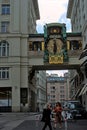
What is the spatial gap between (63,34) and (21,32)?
7129 millimetres

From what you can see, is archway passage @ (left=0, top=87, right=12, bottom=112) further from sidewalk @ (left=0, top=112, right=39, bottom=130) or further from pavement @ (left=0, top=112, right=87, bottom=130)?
pavement @ (left=0, top=112, right=87, bottom=130)

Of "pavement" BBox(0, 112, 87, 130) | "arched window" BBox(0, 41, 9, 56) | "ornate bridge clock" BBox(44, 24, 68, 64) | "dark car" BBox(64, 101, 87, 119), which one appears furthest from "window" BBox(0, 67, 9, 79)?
"pavement" BBox(0, 112, 87, 130)

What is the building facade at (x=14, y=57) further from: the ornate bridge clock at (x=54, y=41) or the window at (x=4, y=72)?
the ornate bridge clock at (x=54, y=41)

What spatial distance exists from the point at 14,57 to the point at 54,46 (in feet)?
22.9

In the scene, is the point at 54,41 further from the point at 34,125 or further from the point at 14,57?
the point at 34,125

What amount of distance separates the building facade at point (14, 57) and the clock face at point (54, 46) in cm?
405

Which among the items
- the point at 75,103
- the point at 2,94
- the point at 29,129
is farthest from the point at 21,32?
the point at 29,129

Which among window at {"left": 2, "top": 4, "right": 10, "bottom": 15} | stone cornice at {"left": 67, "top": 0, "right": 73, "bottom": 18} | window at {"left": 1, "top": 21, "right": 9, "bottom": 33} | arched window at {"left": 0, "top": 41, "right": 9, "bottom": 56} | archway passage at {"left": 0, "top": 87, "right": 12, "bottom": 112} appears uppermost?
stone cornice at {"left": 67, "top": 0, "right": 73, "bottom": 18}

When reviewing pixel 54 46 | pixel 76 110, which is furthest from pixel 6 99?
pixel 76 110

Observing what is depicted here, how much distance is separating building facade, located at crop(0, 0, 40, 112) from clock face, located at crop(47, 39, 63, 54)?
4.05 meters

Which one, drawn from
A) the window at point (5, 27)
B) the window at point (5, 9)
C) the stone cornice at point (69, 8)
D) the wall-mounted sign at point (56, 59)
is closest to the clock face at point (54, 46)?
the wall-mounted sign at point (56, 59)

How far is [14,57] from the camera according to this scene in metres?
60.2

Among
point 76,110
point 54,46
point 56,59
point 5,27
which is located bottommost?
point 76,110

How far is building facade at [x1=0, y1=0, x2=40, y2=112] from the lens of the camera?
59.9m
